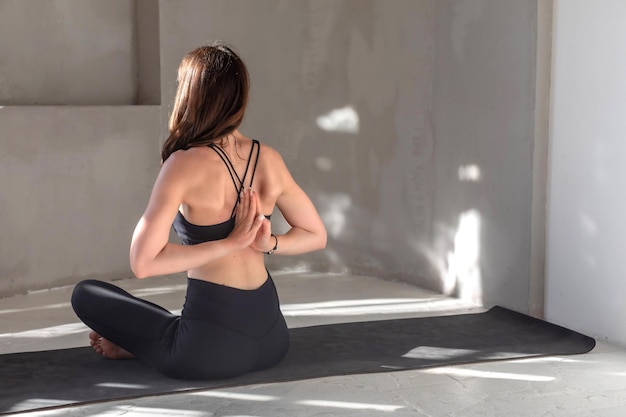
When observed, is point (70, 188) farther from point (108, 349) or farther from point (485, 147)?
point (485, 147)

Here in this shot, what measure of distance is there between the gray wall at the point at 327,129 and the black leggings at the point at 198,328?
149 cm

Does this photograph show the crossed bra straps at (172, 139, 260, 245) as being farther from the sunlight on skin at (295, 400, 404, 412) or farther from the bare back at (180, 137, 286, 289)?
the sunlight on skin at (295, 400, 404, 412)

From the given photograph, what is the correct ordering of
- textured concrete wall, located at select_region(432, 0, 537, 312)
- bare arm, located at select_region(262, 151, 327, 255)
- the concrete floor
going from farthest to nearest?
textured concrete wall, located at select_region(432, 0, 537, 312)
bare arm, located at select_region(262, 151, 327, 255)
the concrete floor

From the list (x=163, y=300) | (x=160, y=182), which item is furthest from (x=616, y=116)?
(x=163, y=300)

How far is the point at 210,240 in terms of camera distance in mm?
2959

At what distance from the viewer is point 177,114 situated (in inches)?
117

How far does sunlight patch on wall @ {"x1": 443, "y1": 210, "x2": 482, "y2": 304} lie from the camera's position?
175 inches

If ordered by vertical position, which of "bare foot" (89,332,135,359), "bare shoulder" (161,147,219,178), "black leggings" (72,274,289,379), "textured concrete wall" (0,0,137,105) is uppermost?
"textured concrete wall" (0,0,137,105)

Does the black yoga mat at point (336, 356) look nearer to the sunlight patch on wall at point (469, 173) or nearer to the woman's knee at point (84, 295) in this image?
the woman's knee at point (84, 295)

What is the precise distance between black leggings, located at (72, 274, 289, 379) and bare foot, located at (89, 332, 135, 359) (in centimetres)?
11

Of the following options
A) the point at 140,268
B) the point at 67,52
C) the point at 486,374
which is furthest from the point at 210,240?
the point at 67,52

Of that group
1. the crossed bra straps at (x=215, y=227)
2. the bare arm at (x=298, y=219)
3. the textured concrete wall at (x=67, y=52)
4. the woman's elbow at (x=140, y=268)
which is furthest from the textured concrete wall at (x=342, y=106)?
the woman's elbow at (x=140, y=268)

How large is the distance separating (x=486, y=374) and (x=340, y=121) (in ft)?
7.55

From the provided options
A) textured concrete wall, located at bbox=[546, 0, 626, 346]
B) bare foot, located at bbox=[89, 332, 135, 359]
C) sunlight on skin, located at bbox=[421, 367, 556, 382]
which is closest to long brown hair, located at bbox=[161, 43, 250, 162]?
bare foot, located at bbox=[89, 332, 135, 359]
